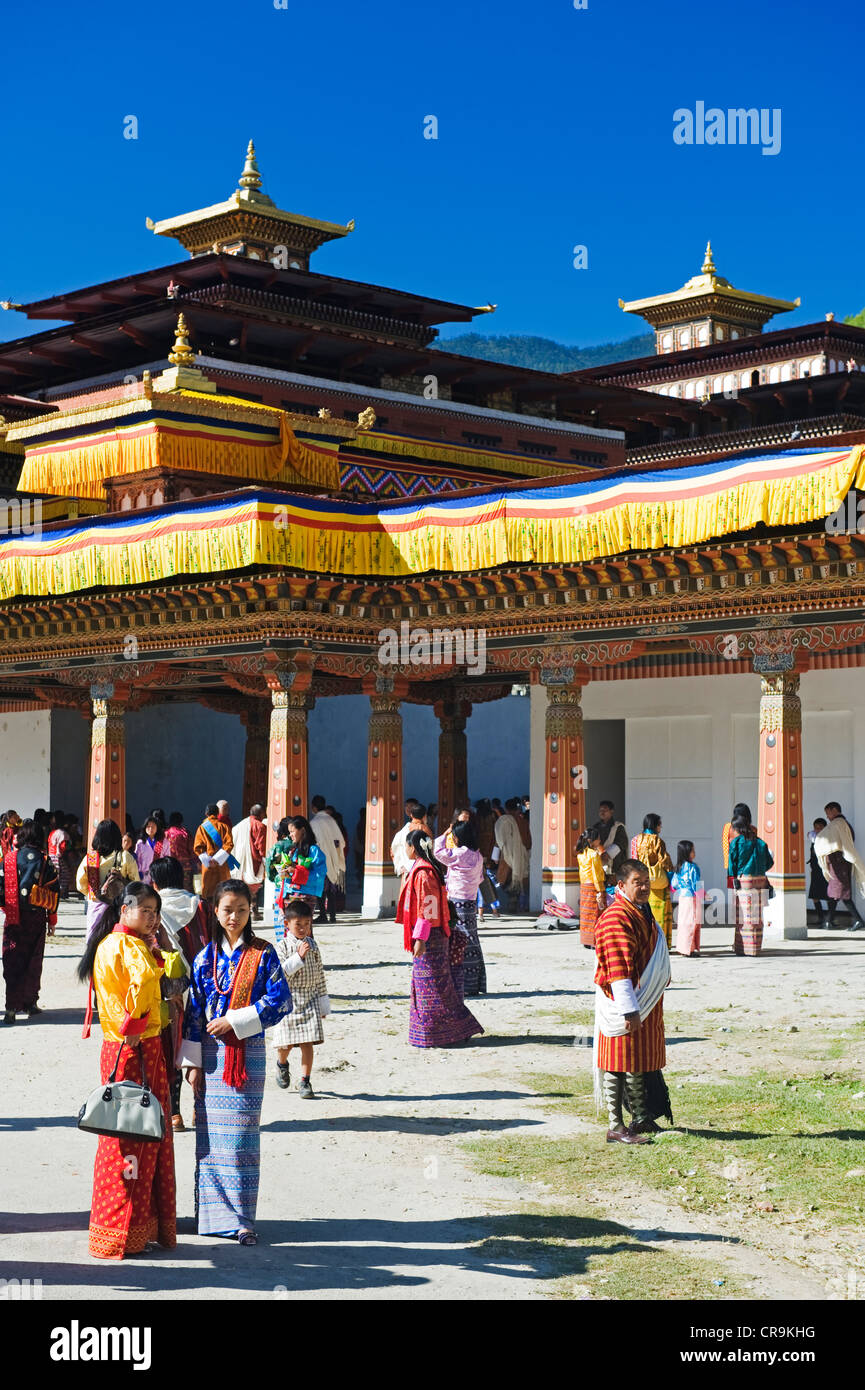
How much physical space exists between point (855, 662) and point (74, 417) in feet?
44.1

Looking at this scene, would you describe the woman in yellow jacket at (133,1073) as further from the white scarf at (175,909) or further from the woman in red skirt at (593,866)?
the woman in red skirt at (593,866)

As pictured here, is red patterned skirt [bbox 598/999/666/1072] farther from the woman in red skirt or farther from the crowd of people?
the woman in red skirt

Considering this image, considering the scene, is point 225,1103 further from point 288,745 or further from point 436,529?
point 436,529

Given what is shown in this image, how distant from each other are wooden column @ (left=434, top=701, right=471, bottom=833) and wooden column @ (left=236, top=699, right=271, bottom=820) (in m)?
3.62

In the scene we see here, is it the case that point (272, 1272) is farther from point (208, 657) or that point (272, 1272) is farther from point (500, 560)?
point (208, 657)

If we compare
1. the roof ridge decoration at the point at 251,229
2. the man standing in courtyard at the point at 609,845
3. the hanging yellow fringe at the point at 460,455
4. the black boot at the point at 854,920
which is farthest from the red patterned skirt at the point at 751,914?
the roof ridge decoration at the point at 251,229

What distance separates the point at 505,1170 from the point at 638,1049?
3.24ft

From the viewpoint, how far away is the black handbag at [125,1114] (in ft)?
20.1

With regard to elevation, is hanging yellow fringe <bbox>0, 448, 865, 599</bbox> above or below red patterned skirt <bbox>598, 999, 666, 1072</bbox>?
above

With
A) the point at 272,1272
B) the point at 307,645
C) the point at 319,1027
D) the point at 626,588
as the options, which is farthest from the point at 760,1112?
the point at 307,645

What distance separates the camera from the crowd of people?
6586mm

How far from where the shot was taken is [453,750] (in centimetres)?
2753

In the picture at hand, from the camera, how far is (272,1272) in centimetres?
613

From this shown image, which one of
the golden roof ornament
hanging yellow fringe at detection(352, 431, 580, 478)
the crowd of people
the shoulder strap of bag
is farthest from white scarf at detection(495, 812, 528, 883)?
the shoulder strap of bag
